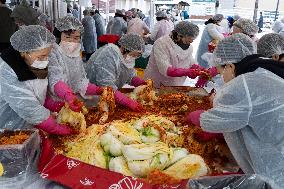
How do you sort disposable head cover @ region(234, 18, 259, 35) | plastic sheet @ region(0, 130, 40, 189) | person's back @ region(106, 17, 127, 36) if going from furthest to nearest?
person's back @ region(106, 17, 127, 36) < disposable head cover @ region(234, 18, 259, 35) < plastic sheet @ region(0, 130, 40, 189)

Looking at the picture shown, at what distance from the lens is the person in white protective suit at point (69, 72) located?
8.78ft

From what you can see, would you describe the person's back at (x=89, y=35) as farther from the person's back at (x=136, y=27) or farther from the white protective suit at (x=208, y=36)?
the white protective suit at (x=208, y=36)

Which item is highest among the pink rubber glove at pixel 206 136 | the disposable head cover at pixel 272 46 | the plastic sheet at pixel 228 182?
the disposable head cover at pixel 272 46

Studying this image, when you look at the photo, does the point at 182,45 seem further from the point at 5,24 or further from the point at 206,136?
the point at 5,24

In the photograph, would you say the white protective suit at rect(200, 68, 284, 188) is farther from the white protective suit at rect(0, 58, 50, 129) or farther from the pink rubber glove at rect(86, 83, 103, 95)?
the pink rubber glove at rect(86, 83, 103, 95)

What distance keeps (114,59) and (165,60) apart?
0.96m

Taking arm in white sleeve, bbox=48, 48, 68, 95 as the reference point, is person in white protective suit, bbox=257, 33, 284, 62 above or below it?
above

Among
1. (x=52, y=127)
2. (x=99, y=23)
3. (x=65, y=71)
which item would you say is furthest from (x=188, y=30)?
(x=99, y=23)

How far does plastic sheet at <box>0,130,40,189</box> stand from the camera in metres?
1.70

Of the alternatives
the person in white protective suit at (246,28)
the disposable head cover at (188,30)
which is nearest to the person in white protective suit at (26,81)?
the disposable head cover at (188,30)

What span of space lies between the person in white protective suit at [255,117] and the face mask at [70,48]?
1.67m

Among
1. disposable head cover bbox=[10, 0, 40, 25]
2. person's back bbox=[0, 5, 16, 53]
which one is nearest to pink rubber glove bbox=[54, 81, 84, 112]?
disposable head cover bbox=[10, 0, 40, 25]

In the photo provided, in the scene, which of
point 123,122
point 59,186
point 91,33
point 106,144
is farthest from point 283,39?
point 91,33

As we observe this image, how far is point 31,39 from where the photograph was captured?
215 centimetres
